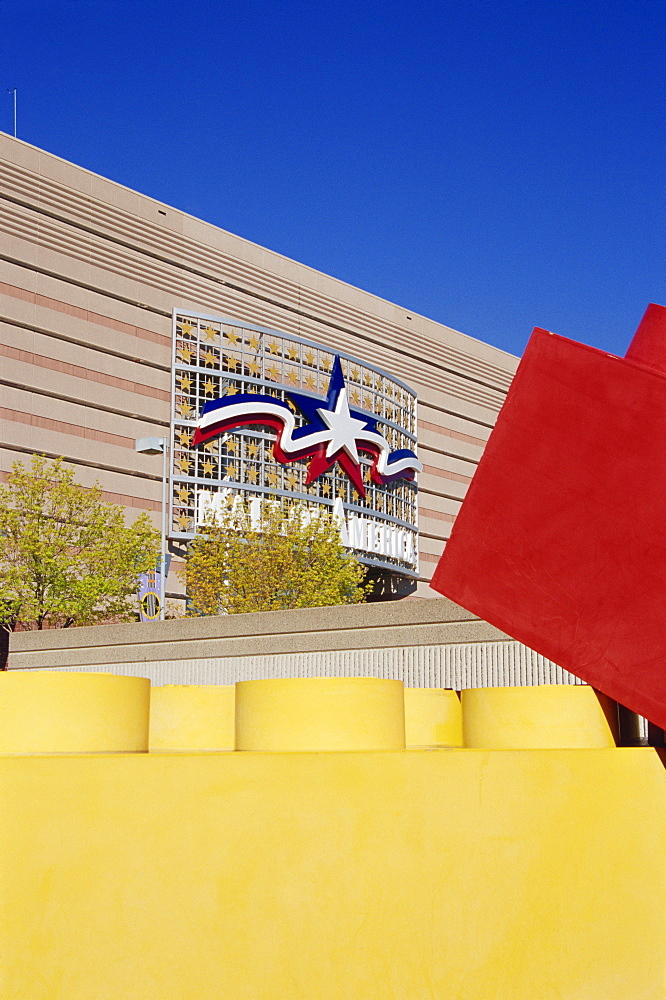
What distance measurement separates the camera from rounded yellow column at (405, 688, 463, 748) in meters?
9.94

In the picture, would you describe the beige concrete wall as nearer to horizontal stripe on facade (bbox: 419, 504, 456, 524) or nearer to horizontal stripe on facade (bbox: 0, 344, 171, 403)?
horizontal stripe on facade (bbox: 0, 344, 171, 403)

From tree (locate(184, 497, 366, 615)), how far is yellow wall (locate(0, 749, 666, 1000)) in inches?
979

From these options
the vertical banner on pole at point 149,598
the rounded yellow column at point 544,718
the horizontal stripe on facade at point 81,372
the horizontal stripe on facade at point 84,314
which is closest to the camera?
the rounded yellow column at point 544,718

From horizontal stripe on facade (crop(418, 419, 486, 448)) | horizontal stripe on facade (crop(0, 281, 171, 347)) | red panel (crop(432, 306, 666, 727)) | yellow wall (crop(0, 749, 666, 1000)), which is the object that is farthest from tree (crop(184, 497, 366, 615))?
yellow wall (crop(0, 749, 666, 1000))

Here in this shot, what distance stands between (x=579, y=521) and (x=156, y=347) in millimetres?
37950

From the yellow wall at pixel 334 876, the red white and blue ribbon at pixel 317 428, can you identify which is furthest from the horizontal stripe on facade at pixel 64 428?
the yellow wall at pixel 334 876

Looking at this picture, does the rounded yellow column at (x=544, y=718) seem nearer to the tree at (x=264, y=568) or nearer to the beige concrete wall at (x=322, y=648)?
the beige concrete wall at (x=322, y=648)

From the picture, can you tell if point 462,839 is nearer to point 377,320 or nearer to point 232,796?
point 232,796

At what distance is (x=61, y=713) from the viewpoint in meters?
7.29

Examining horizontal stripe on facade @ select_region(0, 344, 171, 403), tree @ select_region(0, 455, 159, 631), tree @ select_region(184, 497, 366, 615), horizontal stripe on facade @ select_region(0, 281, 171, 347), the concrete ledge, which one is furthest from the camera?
horizontal stripe on facade @ select_region(0, 281, 171, 347)

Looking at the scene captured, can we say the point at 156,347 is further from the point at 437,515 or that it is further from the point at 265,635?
the point at 265,635

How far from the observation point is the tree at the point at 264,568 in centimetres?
3259

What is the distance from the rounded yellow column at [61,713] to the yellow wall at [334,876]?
4.65ft

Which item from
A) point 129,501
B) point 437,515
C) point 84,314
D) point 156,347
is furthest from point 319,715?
point 437,515
